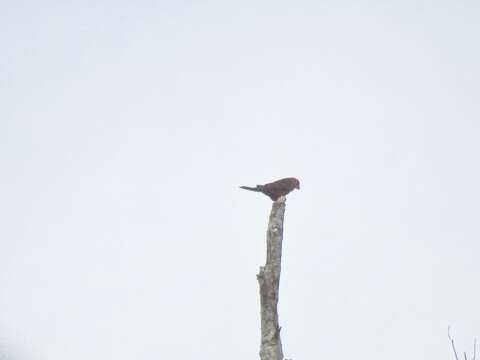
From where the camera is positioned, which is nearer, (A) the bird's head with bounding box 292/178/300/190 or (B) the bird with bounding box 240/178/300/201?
(B) the bird with bounding box 240/178/300/201

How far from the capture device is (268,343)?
5.39 meters

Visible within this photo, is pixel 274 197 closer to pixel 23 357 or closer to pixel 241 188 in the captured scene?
pixel 241 188

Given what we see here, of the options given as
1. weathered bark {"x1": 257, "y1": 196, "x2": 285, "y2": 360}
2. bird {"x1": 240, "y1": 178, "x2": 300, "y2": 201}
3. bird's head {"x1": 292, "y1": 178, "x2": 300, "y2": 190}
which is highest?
bird's head {"x1": 292, "y1": 178, "x2": 300, "y2": 190}

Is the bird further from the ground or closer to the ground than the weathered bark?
further from the ground

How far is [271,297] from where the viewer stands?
5.51m

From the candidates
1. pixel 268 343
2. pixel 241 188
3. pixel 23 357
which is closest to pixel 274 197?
pixel 241 188

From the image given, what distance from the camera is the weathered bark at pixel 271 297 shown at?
17.6 ft

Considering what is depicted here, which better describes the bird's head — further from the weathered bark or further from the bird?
the weathered bark

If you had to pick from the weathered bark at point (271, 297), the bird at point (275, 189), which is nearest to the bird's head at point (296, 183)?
the bird at point (275, 189)

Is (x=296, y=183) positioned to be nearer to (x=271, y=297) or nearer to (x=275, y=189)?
(x=275, y=189)

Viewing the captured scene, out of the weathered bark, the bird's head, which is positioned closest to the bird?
the bird's head

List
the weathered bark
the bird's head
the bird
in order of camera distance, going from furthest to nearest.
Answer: the bird's head, the bird, the weathered bark

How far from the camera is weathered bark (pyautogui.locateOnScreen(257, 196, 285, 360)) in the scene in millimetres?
5379

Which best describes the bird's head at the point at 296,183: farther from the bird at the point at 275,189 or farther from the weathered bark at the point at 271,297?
the weathered bark at the point at 271,297
